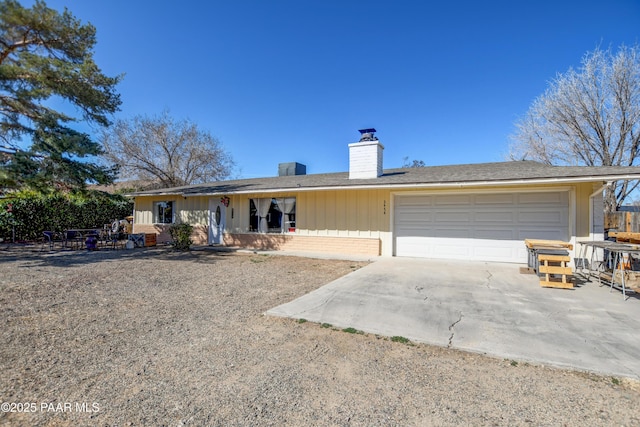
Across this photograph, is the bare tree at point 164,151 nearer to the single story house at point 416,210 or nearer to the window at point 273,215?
the single story house at point 416,210

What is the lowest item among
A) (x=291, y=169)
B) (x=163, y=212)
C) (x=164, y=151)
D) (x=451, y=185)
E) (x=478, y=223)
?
(x=478, y=223)

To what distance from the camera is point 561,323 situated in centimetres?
399

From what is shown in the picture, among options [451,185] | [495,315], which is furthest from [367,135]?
[495,315]

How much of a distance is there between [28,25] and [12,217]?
→ 8470mm

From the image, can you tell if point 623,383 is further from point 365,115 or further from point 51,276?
point 365,115

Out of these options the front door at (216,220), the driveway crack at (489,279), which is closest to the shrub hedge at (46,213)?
the front door at (216,220)

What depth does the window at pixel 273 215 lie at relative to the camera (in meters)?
12.0

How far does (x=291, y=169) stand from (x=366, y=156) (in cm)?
660

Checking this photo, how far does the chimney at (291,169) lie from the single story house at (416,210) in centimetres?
442

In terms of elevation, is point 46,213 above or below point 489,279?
above

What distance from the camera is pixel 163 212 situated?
15.4m

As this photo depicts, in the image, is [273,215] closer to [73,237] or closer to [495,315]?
[73,237]

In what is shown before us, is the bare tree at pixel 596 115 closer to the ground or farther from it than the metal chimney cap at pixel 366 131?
farther from it

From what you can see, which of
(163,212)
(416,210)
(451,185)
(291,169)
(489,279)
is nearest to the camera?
(489,279)
